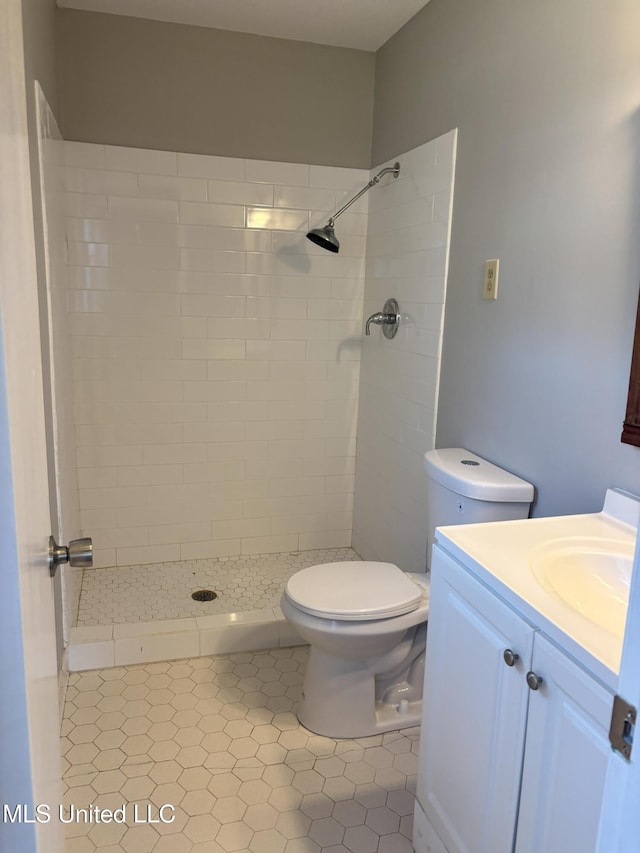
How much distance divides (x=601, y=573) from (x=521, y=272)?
2.90 ft

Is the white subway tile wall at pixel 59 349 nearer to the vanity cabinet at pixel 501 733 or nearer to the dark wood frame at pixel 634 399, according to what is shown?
the vanity cabinet at pixel 501 733

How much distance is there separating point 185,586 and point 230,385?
0.91 m

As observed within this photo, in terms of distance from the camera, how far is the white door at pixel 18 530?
69cm

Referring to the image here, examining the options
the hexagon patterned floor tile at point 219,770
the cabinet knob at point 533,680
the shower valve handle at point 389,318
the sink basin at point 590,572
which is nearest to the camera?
the cabinet knob at point 533,680

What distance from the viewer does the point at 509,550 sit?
4.41 feet

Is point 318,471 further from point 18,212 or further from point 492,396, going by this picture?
point 18,212

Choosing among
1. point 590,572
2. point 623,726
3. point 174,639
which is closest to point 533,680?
point 590,572

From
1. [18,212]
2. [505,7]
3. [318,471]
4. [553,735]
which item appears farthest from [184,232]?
[553,735]

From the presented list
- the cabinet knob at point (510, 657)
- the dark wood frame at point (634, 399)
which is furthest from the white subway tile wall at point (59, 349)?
the dark wood frame at point (634, 399)

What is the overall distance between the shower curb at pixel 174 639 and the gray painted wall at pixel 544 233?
3.25 ft

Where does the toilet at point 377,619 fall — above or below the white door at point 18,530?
below

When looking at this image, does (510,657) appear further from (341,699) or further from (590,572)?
(341,699)

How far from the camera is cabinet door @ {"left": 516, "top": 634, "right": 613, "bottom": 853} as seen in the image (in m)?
0.98

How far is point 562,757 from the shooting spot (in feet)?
3.45
